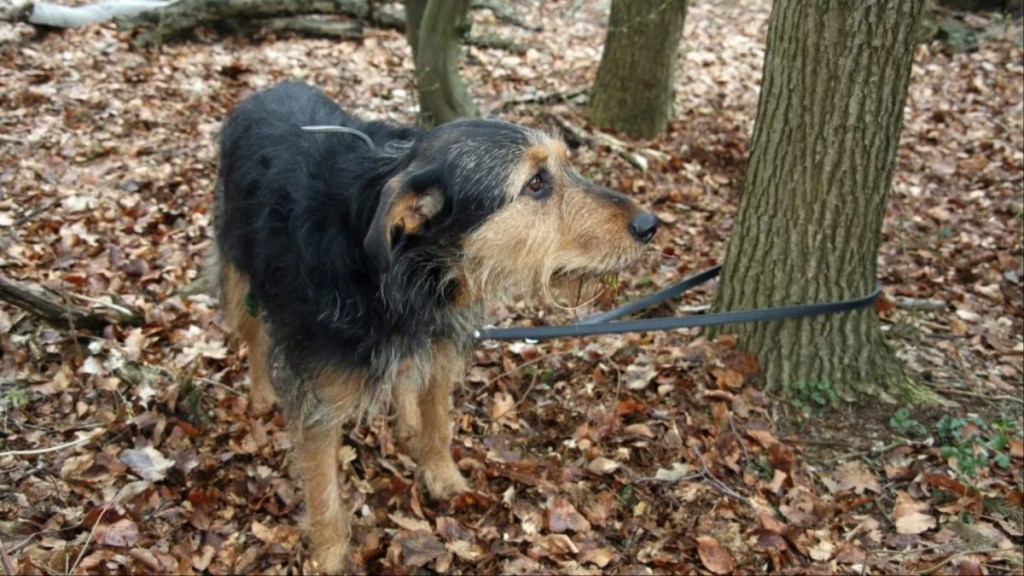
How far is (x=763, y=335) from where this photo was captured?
4539mm

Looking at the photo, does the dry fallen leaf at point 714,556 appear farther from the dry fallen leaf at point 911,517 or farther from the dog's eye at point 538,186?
the dog's eye at point 538,186

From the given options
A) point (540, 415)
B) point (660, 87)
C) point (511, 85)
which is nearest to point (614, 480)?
point (540, 415)

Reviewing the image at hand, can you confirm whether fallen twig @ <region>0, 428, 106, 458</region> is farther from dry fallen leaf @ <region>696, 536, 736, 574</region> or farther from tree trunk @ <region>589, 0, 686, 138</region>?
tree trunk @ <region>589, 0, 686, 138</region>

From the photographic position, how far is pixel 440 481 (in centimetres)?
418

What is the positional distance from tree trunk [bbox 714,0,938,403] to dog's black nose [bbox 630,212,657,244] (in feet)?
4.51

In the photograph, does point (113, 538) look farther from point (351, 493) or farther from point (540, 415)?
point (540, 415)

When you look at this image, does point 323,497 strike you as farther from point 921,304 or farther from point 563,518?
point 921,304

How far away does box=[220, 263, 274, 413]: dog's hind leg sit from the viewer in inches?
174

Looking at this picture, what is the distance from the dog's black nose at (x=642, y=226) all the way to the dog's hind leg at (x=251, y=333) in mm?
2275

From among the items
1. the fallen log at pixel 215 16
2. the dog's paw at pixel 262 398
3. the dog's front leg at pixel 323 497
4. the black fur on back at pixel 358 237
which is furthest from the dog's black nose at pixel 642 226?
the fallen log at pixel 215 16

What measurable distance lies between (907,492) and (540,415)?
195 centimetres

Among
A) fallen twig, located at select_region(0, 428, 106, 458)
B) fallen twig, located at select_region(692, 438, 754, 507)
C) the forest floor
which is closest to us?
fallen twig, located at select_region(0, 428, 106, 458)

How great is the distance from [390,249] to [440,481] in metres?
1.76

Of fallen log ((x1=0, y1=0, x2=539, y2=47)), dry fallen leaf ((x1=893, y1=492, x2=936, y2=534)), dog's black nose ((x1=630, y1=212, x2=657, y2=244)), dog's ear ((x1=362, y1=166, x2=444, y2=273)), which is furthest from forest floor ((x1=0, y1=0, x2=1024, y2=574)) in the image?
fallen log ((x1=0, y1=0, x2=539, y2=47))
